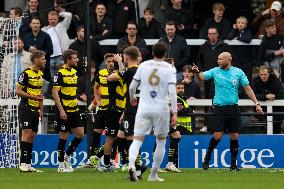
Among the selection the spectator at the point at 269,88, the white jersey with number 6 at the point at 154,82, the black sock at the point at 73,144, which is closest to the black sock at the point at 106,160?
the black sock at the point at 73,144

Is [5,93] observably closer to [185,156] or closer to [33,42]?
[33,42]

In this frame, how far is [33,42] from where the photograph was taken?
2492 cm

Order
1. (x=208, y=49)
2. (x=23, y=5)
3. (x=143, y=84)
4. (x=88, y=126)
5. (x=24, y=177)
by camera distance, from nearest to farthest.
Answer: (x=143, y=84), (x=24, y=177), (x=88, y=126), (x=208, y=49), (x=23, y=5)

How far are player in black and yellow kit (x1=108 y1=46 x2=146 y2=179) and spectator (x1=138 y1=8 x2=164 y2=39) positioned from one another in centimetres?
515

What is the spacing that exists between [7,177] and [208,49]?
725 centimetres

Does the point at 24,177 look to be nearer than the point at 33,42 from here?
Yes

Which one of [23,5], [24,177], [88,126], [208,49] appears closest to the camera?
[24,177]

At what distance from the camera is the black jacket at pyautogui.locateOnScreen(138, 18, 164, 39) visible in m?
25.6

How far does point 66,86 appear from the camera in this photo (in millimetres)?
20875

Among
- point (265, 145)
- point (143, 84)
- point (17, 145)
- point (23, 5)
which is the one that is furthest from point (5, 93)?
point (143, 84)

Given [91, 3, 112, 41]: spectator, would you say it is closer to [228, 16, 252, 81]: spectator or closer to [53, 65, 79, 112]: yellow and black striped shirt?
[228, 16, 252, 81]: spectator

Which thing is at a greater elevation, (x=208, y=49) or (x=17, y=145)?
(x=208, y=49)

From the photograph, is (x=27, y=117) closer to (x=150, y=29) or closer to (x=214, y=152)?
(x=214, y=152)

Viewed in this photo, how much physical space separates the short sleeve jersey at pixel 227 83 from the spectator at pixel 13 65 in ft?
Answer: 15.4
